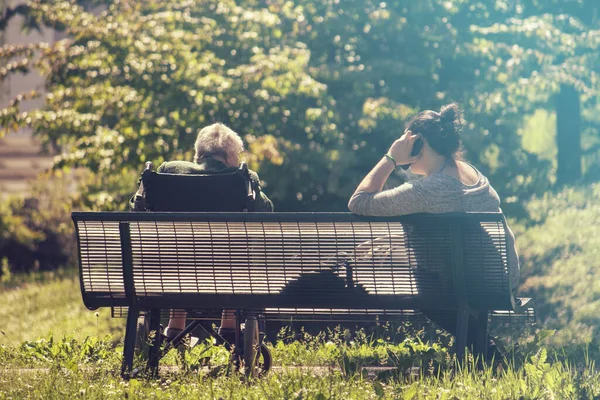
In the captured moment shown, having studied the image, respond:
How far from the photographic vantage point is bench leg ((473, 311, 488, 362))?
5.16 metres

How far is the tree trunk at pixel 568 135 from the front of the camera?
14023 mm

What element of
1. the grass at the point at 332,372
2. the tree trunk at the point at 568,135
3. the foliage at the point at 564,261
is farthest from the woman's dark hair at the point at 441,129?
the tree trunk at the point at 568,135

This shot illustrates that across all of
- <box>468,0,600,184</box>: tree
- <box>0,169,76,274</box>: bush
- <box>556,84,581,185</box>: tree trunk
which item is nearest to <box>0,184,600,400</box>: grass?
<box>468,0,600,184</box>: tree

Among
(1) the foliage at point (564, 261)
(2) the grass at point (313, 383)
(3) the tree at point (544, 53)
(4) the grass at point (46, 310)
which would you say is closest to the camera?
(2) the grass at point (313, 383)

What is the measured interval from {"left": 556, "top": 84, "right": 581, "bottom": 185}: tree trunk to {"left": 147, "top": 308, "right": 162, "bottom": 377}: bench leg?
31.6 feet

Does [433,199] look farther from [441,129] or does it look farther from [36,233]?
[36,233]

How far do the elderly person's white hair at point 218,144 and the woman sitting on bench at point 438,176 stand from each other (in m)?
1.02

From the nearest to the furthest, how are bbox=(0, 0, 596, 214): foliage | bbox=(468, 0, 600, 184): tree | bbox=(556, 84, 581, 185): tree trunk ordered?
1. bbox=(0, 0, 596, 214): foliage
2. bbox=(468, 0, 600, 184): tree
3. bbox=(556, 84, 581, 185): tree trunk

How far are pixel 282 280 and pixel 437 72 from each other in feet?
26.2

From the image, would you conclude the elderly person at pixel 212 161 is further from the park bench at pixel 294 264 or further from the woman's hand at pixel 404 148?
the woman's hand at pixel 404 148

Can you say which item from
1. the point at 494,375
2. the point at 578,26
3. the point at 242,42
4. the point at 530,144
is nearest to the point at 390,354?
the point at 494,375

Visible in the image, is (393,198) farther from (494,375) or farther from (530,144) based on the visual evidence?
(530,144)

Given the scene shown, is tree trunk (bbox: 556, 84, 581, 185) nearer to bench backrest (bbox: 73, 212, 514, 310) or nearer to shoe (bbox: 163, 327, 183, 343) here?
shoe (bbox: 163, 327, 183, 343)

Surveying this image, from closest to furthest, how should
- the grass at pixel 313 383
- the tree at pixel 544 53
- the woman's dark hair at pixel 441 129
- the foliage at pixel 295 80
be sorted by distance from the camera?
the grass at pixel 313 383
the woman's dark hair at pixel 441 129
the foliage at pixel 295 80
the tree at pixel 544 53
